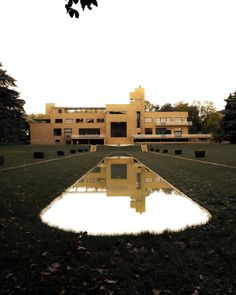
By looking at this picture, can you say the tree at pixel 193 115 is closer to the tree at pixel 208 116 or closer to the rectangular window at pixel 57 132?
the tree at pixel 208 116

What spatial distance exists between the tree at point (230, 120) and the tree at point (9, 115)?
3659cm

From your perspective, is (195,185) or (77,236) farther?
(195,185)

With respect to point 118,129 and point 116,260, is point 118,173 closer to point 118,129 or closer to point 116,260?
point 116,260

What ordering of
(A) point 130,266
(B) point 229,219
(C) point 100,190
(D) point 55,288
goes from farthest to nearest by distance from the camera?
(C) point 100,190 < (B) point 229,219 < (A) point 130,266 < (D) point 55,288

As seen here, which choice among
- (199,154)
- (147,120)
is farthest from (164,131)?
(199,154)

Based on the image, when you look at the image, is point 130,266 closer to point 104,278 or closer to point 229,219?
point 104,278

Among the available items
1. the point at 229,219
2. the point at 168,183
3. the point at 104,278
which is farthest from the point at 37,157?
the point at 104,278

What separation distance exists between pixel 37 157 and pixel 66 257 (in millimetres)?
29094

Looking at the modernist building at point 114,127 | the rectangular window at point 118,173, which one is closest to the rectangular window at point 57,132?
the modernist building at point 114,127

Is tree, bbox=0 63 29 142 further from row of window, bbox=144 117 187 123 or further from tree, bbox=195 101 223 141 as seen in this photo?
tree, bbox=195 101 223 141

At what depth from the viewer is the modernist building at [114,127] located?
90000 millimetres

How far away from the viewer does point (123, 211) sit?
817 cm

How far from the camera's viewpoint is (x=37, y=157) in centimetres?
3291

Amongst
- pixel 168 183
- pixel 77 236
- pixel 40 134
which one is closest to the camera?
pixel 77 236
